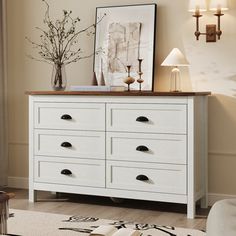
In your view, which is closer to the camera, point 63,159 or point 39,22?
point 63,159

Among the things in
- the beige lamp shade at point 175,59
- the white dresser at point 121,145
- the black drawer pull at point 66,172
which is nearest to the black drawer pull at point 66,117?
the white dresser at point 121,145

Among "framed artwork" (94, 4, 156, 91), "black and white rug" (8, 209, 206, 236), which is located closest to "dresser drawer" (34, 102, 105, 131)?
"framed artwork" (94, 4, 156, 91)

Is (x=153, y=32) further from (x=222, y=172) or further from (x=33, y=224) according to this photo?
(x=33, y=224)

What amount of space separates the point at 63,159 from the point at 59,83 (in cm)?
65

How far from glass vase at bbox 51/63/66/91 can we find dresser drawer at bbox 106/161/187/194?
0.81 meters

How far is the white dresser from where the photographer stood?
12.9ft

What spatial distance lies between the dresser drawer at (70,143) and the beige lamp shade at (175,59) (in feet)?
2.48

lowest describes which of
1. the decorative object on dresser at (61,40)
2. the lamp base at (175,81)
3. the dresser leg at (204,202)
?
the dresser leg at (204,202)

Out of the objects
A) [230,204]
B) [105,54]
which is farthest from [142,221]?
[230,204]

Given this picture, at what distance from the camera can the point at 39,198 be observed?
4613mm

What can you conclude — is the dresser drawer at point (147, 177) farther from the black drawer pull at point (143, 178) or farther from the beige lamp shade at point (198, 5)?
the beige lamp shade at point (198, 5)

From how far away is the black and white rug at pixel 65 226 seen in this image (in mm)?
3475

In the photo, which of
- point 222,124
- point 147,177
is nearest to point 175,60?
point 222,124

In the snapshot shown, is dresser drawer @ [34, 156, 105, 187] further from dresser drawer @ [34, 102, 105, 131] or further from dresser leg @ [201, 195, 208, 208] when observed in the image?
dresser leg @ [201, 195, 208, 208]
